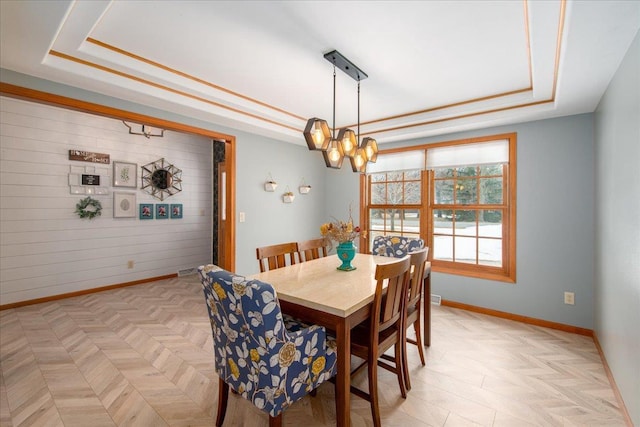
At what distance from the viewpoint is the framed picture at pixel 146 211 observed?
4800mm

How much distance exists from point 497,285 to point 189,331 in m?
3.53

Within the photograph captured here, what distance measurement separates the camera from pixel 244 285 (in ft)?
4.28

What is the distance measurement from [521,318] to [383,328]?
2.43m

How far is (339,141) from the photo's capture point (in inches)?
92.9

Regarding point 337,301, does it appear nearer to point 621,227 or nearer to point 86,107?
point 621,227

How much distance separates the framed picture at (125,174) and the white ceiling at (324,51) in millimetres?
2248

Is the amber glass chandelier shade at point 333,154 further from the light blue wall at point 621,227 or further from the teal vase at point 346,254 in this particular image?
the light blue wall at point 621,227

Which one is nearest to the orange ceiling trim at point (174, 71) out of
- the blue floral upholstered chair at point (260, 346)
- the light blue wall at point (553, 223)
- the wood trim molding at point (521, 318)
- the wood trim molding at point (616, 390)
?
the blue floral upholstered chair at point (260, 346)

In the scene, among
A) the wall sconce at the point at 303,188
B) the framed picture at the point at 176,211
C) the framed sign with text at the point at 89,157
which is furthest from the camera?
the framed picture at the point at 176,211

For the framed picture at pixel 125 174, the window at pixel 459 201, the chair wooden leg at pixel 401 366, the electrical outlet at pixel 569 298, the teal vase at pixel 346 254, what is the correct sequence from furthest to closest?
the framed picture at pixel 125 174 < the window at pixel 459 201 < the electrical outlet at pixel 569 298 < the teal vase at pixel 346 254 < the chair wooden leg at pixel 401 366

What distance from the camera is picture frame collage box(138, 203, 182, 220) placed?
482cm

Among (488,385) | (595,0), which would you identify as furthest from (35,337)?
(595,0)

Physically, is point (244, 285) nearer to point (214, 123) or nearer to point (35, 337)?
point (214, 123)

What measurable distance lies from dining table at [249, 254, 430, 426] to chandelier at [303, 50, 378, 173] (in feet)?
2.96
